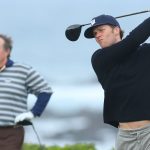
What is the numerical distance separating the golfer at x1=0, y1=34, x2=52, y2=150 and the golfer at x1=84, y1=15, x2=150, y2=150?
1.06 metres

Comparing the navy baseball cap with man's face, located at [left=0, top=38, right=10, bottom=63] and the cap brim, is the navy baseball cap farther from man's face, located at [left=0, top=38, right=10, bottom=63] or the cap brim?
man's face, located at [left=0, top=38, right=10, bottom=63]

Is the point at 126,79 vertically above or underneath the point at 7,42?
underneath

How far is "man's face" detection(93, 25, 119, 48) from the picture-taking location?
237 inches

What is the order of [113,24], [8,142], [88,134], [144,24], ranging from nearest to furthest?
[144,24]
[113,24]
[8,142]
[88,134]

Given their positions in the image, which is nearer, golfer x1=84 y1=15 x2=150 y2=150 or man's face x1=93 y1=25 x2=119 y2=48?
golfer x1=84 y1=15 x2=150 y2=150

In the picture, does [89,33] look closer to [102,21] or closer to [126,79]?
[102,21]

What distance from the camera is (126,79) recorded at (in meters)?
5.82

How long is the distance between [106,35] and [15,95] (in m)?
1.25

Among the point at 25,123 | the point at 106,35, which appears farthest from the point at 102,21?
the point at 25,123

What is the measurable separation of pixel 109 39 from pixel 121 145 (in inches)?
29.7

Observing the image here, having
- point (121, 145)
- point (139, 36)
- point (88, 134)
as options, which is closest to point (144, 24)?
point (139, 36)

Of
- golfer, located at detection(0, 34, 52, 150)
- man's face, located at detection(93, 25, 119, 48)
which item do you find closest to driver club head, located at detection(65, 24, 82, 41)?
man's face, located at detection(93, 25, 119, 48)

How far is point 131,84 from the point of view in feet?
19.0

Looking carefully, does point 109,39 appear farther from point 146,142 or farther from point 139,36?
point 146,142
